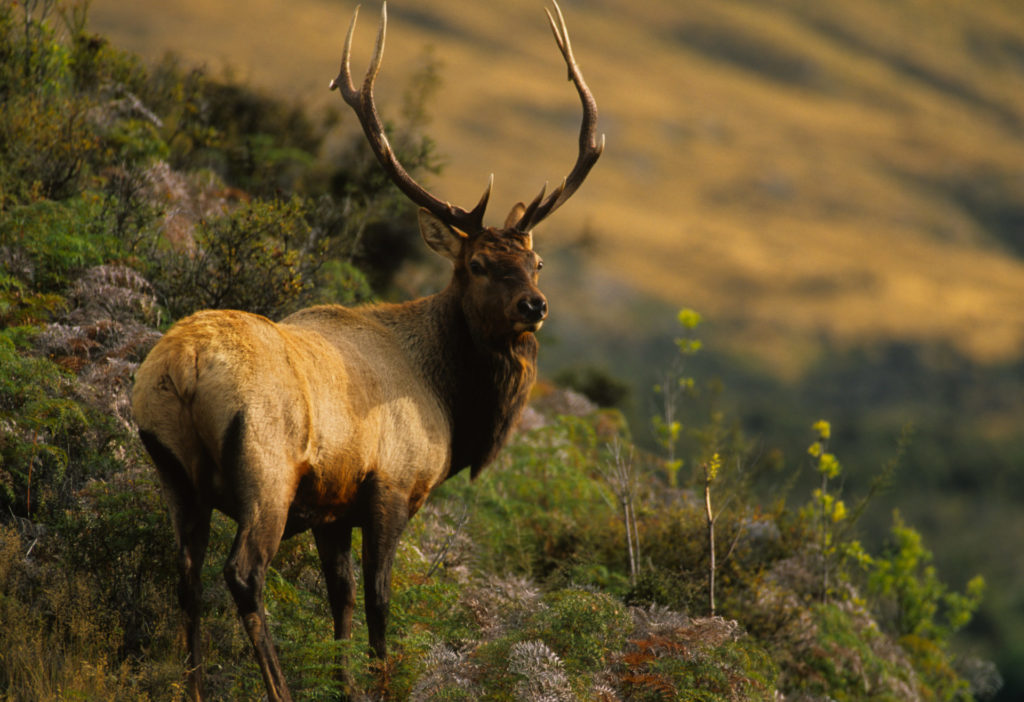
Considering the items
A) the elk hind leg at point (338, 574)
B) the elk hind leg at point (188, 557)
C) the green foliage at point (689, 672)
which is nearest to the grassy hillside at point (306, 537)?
the green foliage at point (689, 672)

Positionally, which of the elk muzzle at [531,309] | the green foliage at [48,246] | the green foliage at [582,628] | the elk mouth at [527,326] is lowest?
the green foliage at [582,628]

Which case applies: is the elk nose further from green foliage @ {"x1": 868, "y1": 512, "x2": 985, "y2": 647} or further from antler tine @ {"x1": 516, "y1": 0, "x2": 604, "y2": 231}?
green foliage @ {"x1": 868, "y1": 512, "x2": 985, "y2": 647}

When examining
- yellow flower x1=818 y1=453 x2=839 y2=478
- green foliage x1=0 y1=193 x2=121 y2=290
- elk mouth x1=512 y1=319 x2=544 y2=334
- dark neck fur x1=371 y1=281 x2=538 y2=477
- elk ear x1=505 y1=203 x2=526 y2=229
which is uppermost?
elk ear x1=505 y1=203 x2=526 y2=229

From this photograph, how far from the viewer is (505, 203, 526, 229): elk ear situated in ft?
25.5

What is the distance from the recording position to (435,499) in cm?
945

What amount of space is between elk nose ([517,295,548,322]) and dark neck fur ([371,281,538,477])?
38 centimetres

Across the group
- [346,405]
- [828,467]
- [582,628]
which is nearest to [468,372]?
[346,405]

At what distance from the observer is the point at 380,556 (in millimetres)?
5965

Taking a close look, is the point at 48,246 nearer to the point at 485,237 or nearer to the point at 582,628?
the point at 485,237

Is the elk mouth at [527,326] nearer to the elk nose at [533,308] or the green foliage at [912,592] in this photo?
the elk nose at [533,308]

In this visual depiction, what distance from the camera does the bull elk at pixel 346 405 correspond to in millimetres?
5016

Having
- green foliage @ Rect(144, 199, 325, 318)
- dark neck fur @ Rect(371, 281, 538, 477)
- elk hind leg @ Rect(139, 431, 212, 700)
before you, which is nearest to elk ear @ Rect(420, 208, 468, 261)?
dark neck fur @ Rect(371, 281, 538, 477)

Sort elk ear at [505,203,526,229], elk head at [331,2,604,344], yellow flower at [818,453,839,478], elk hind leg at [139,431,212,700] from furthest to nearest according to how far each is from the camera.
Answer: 1. yellow flower at [818,453,839,478]
2. elk ear at [505,203,526,229]
3. elk head at [331,2,604,344]
4. elk hind leg at [139,431,212,700]

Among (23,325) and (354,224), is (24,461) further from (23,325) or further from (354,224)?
(354,224)
